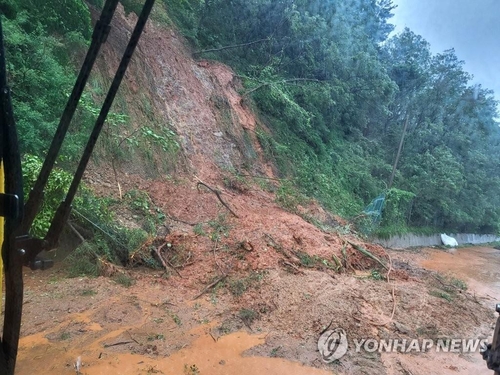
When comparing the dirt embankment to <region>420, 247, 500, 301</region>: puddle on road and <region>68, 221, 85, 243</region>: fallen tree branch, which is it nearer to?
<region>68, 221, 85, 243</region>: fallen tree branch

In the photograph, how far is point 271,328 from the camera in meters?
5.56

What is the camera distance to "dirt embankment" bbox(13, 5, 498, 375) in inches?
177

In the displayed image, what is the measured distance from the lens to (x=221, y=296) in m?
6.32

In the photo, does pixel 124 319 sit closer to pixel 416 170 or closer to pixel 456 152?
pixel 416 170

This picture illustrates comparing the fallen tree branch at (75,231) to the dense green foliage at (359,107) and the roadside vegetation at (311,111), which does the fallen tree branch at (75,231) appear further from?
the dense green foliage at (359,107)

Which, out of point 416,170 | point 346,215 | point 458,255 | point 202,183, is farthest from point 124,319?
point 416,170

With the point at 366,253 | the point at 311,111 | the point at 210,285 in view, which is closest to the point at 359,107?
the point at 311,111

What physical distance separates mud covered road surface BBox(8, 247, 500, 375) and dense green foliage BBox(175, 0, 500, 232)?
28.6ft

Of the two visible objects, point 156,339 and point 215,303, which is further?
point 215,303

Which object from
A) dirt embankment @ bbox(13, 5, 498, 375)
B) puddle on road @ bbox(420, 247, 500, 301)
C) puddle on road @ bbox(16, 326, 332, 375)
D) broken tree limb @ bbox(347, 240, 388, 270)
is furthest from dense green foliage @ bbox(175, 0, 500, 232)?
puddle on road @ bbox(16, 326, 332, 375)

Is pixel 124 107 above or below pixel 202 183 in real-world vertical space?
above

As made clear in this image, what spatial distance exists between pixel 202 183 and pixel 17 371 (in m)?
7.15

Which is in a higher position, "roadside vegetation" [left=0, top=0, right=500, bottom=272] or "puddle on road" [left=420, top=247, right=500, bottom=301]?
"roadside vegetation" [left=0, top=0, right=500, bottom=272]

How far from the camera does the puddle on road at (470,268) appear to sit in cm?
1124
